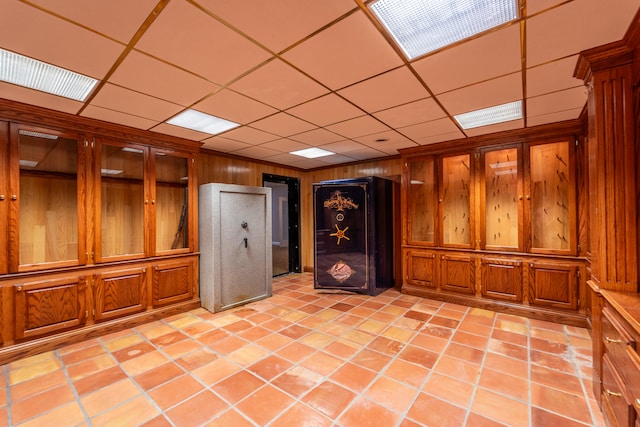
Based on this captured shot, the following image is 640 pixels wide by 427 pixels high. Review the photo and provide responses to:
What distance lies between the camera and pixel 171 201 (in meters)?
4.24

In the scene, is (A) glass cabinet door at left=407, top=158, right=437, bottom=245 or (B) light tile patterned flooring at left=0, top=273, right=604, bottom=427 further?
(A) glass cabinet door at left=407, top=158, right=437, bottom=245

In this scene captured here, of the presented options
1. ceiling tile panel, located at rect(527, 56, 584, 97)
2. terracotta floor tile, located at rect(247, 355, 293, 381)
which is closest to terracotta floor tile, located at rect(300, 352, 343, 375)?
terracotta floor tile, located at rect(247, 355, 293, 381)

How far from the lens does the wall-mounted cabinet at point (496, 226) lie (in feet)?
12.3

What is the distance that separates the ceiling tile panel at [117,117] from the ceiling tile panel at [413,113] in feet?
9.56

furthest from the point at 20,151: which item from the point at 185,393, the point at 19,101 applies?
the point at 185,393

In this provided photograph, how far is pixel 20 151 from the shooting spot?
2975 millimetres

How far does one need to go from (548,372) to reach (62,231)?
539 centimetres

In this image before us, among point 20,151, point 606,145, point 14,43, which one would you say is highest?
point 14,43

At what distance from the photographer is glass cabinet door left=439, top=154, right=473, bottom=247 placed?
4.62m

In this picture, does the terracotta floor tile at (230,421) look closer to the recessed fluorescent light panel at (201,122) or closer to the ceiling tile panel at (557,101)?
the recessed fluorescent light panel at (201,122)

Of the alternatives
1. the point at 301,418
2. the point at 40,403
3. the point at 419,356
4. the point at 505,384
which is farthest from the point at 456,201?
the point at 40,403

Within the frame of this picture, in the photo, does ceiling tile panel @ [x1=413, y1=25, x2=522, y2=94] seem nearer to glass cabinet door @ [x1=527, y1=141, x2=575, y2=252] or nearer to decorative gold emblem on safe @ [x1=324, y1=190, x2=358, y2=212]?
glass cabinet door @ [x1=527, y1=141, x2=575, y2=252]

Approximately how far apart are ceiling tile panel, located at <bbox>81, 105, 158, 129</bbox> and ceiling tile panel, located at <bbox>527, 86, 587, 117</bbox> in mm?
4488

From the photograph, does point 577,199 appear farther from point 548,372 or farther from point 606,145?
point 548,372
